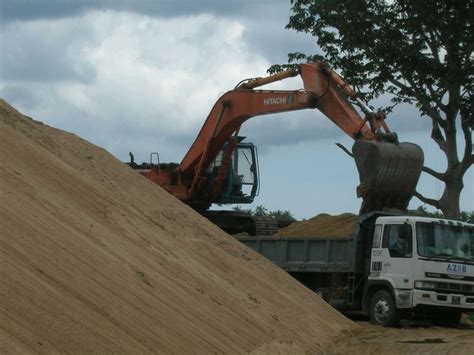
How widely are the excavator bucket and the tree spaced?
589 cm

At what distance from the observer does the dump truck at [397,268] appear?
19.4 metres

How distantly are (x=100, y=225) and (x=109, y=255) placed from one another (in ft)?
5.38

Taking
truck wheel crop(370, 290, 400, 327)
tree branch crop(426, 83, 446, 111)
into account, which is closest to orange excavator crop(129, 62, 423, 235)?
truck wheel crop(370, 290, 400, 327)

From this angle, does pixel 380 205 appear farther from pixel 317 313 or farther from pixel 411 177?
pixel 317 313

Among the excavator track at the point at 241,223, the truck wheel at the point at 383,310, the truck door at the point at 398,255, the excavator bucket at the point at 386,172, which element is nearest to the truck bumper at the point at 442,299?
the truck door at the point at 398,255

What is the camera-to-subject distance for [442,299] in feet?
63.6

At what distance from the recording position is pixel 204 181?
2786cm

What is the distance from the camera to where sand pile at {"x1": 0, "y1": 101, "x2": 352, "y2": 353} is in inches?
436

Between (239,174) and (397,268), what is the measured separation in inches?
371

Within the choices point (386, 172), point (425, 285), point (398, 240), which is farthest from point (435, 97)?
point (425, 285)

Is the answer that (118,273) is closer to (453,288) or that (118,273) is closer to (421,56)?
(453,288)

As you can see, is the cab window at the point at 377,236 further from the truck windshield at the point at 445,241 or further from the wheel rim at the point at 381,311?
the wheel rim at the point at 381,311

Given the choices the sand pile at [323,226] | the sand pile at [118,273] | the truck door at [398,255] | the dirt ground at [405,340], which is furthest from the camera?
the sand pile at [323,226]

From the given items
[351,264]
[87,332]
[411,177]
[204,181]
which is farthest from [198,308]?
[204,181]
